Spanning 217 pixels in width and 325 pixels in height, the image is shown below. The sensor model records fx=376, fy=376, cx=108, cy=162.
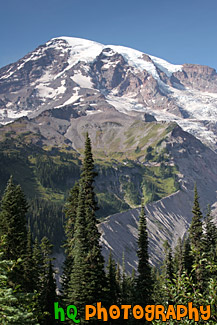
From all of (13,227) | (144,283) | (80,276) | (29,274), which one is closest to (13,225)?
(13,227)

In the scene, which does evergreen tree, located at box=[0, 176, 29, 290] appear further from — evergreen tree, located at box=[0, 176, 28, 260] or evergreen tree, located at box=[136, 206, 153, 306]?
evergreen tree, located at box=[136, 206, 153, 306]

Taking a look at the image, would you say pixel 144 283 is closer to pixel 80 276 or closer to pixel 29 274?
pixel 29 274

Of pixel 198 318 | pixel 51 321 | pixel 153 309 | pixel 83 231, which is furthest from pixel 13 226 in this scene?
pixel 198 318

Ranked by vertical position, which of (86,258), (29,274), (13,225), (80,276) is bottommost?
(80,276)

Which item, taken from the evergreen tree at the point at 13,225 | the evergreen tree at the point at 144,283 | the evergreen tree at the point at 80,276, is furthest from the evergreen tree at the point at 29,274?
the evergreen tree at the point at 144,283

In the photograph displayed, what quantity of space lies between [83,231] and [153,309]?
2330 centimetres

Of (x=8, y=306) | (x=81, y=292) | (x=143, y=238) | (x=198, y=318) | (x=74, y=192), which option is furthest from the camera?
(x=143, y=238)

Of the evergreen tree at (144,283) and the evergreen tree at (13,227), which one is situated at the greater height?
the evergreen tree at (13,227)

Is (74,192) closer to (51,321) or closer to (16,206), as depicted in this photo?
(16,206)

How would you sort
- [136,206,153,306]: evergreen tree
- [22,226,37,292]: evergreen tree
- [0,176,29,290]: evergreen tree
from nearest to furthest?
[0,176,29,290]: evergreen tree
[22,226,37,292]: evergreen tree
[136,206,153,306]: evergreen tree

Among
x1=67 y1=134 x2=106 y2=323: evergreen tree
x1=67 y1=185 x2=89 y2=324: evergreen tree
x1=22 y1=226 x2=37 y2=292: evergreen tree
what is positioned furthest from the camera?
x1=22 y1=226 x2=37 y2=292: evergreen tree

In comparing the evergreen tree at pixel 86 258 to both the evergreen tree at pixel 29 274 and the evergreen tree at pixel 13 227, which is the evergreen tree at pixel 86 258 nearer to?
the evergreen tree at pixel 29 274

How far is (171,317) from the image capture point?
58.1 ft

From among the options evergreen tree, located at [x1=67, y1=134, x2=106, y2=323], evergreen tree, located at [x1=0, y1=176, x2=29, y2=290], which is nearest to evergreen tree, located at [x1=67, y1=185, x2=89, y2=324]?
evergreen tree, located at [x1=67, y1=134, x2=106, y2=323]
